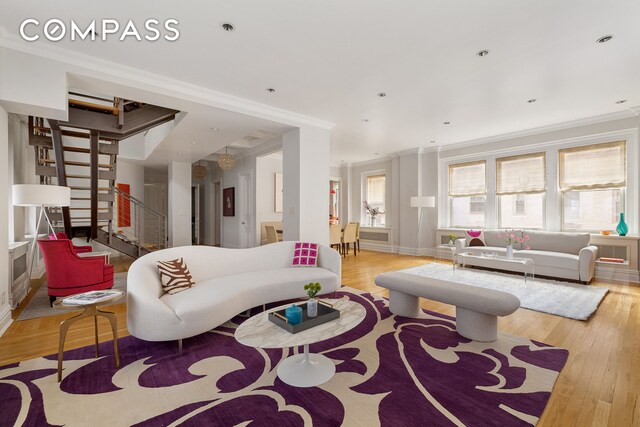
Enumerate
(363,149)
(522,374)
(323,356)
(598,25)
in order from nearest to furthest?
(522,374) < (323,356) < (598,25) < (363,149)

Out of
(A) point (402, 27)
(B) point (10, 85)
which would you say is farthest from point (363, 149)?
(B) point (10, 85)

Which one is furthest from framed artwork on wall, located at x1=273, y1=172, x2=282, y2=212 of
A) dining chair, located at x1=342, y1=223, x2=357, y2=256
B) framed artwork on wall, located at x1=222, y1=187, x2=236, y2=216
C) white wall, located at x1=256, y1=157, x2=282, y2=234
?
dining chair, located at x1=342, y1=223, x2=357, y2=256

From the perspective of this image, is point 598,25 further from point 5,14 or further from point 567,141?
point 5,14

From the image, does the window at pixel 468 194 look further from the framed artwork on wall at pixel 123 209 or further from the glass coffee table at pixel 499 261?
the framed artwork on wall at pixel 123 209

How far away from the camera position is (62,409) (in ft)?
5.97

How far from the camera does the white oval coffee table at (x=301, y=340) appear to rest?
1925mm

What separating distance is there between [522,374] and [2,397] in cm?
356

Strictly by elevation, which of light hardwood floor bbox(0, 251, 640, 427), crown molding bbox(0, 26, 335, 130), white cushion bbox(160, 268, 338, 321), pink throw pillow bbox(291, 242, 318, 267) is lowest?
light hardwood floor bbox(0, 251, 640, 427)

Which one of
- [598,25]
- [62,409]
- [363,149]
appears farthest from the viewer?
[363,149]

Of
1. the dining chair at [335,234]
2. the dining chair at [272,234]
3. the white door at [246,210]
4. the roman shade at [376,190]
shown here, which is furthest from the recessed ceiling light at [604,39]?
the white door at [246,210]

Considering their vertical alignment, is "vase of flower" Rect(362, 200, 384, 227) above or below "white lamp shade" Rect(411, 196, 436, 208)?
below

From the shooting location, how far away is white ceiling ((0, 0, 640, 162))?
2.41 meters

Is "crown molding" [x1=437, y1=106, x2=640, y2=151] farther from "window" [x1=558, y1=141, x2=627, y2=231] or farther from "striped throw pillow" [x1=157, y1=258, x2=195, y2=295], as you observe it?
"striped throw pillow" [x1=157, y1=258, x2=195, y2=295]

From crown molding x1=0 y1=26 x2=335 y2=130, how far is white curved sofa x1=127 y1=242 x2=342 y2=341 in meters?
1.96
